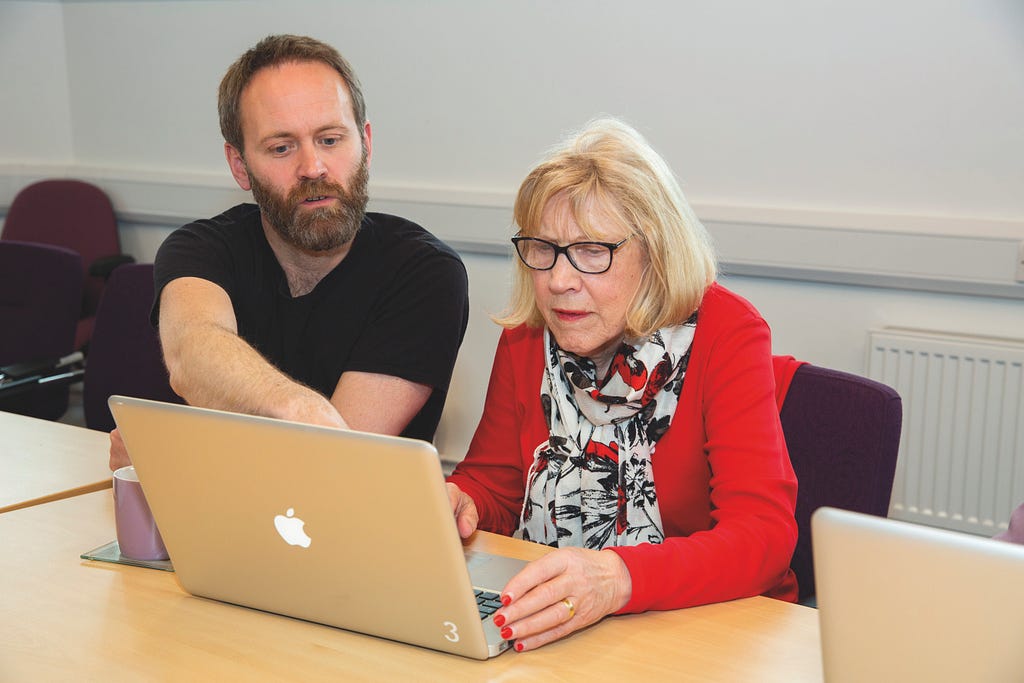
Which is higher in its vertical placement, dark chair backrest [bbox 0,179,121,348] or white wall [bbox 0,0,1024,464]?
white wall [bbox 0,0,1024,464]

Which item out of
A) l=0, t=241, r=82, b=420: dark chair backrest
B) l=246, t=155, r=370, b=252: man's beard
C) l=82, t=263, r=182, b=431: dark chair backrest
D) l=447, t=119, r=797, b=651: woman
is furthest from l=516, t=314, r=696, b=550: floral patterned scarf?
l=0, t=241, r=82, b=420: dark chair backrest

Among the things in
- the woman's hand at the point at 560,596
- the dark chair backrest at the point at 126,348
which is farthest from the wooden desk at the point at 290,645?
the dark chair backrest at the point at 126,348

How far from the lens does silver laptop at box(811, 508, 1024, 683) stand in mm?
853

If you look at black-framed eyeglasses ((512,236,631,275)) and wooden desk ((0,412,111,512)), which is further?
wooden desk ((0,412,111,512))

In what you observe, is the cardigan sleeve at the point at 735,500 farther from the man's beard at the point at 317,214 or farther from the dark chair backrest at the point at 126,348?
the dark chair backrest at the point at 126,348

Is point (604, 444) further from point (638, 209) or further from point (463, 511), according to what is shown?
point (638, 209)

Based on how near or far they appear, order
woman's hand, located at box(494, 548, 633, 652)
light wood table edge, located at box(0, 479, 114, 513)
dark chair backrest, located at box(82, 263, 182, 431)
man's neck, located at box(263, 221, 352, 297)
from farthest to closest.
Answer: dark chair backrest, located at box(82, 263, 182, 431), man's neck, located at box(263, 221, 352, 297), light wood table edge, located at box(0, 479, 114, 513), woman's hand, located at box(494, 548, 633, 652)

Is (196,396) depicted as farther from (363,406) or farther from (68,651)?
(68,651)

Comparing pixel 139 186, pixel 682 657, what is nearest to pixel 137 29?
pixel 139 186

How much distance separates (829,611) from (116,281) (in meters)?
1.89

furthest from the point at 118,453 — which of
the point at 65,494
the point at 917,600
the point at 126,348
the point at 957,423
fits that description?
the point at 957,423

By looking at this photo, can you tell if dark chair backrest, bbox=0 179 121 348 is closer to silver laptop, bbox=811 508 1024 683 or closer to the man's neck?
the man's neck

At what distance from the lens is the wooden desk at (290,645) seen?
118 cm

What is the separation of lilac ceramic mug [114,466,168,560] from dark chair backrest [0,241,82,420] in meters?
1.72
